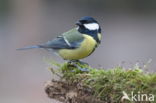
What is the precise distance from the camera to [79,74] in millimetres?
2441

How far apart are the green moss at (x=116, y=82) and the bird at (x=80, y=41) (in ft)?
2.04

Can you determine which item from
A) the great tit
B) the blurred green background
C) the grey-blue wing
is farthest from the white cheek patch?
the blurred green background

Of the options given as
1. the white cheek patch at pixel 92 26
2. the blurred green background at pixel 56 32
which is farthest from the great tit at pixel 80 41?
the blurred green background at pixel 56 32

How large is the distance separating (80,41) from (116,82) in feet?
3.00

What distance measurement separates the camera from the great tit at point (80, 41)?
3.06 meters

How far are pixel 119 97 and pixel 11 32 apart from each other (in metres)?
7.38

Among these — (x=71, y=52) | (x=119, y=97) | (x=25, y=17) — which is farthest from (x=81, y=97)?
(x=25, y=17)

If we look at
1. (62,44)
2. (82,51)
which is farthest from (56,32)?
(82,51)

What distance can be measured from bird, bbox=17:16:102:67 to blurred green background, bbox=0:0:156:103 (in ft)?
11.9

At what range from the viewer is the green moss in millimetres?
2155

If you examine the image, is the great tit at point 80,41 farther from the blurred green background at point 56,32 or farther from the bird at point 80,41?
the blurred green background at point 56,32

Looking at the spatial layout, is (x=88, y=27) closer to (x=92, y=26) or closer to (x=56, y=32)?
(x=92, y=26)

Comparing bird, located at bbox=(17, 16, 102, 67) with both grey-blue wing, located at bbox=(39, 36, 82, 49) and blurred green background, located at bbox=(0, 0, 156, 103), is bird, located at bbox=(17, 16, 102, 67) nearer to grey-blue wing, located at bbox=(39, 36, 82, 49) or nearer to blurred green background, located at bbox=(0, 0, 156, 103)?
grey-blue wing, located at bbox=(39, 36, 82, 49)

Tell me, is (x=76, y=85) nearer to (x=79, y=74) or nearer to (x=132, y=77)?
(x=79, y=74)
